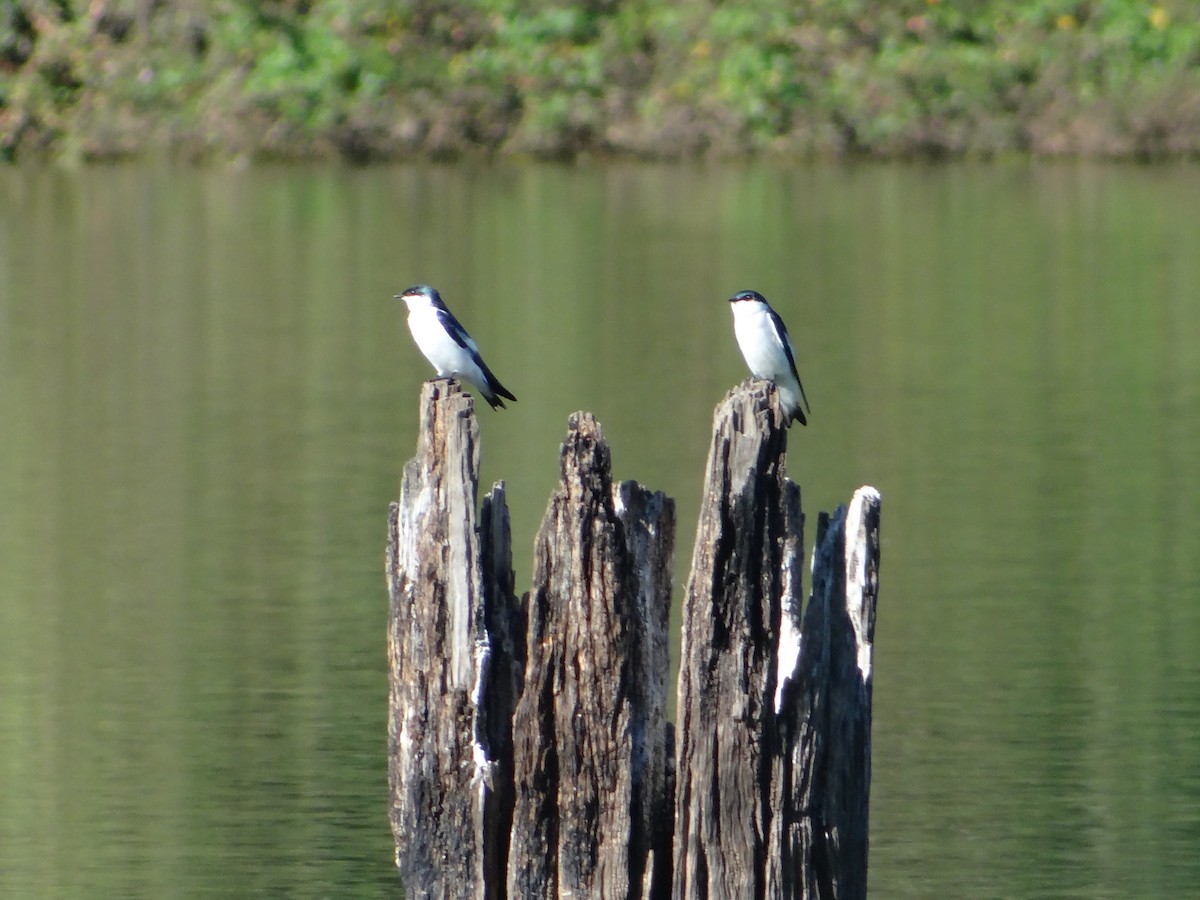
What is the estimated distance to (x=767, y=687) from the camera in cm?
705

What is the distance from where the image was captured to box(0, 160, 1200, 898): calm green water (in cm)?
1004

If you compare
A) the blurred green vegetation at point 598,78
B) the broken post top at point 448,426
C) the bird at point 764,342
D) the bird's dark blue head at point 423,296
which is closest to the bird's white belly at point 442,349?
the bird's dark blue head at point 423,296

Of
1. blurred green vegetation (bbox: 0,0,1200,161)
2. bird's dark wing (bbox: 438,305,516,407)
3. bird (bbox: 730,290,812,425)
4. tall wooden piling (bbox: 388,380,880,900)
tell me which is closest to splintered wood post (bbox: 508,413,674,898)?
tall wooden piling (bbox: 388,380,880,900)

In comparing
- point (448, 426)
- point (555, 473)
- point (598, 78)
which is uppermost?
point (598, 78)

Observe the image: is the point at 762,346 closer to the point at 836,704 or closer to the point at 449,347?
the point at 449,347

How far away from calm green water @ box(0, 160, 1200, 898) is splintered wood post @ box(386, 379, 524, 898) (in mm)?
1835

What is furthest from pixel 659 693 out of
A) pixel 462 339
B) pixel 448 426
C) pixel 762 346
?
pixel 462 339

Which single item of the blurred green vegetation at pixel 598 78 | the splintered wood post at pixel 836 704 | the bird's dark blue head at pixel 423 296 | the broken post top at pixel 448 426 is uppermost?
the blurred green vegetation at pixel 598 78

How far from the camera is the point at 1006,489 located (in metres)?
16.6

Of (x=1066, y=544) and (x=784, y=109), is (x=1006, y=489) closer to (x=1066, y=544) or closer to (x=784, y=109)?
(x=1066, y=544)

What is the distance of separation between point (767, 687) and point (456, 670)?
0.96m

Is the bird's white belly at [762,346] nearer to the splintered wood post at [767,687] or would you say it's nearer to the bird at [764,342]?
the bird at [764,342]

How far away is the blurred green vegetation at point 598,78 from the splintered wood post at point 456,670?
1298 inches

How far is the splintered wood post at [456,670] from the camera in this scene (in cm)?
732
